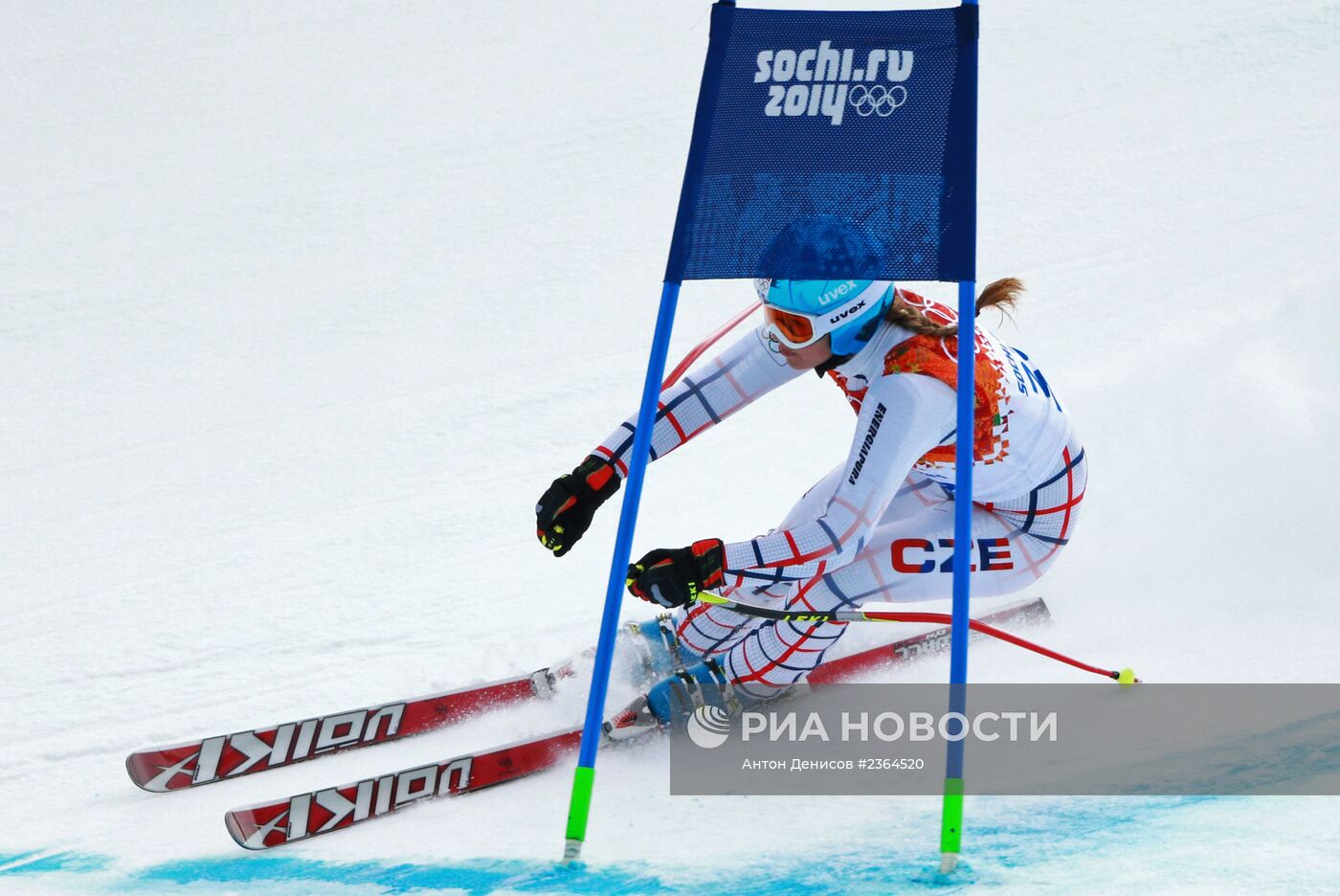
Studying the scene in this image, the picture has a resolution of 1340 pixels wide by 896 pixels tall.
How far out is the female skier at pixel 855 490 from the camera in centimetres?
318

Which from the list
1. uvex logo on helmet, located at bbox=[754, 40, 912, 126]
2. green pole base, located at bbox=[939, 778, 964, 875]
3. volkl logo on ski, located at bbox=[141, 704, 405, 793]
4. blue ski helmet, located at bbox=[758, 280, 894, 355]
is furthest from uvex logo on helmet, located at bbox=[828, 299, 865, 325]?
volkl logo on ski, located at bbox=[141, 704, 405, 793]

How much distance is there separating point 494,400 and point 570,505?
2.69 meters

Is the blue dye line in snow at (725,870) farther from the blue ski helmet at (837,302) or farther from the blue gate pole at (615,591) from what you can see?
the blue ski helmet at (837,302)

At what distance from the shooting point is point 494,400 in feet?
20.4

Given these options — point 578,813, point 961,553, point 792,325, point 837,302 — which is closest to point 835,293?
point 837,302

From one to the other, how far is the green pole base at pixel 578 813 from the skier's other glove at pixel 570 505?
744 millimetres

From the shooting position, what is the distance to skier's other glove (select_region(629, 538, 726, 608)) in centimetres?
312

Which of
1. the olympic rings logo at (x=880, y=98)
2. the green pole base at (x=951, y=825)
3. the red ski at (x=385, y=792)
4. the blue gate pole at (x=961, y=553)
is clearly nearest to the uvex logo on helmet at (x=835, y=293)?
the blue gate pole at (x=961, y=553)

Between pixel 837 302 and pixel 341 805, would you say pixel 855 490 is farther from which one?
pixel 341 805

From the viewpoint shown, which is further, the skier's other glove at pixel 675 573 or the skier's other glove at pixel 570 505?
the skier's other glove at pixel 570 505

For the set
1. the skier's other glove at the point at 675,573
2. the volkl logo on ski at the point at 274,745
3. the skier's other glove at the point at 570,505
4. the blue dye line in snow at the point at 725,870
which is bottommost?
the blue dye line in snow at the point at 725,870

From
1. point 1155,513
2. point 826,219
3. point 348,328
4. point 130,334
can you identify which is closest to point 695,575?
point 826,219

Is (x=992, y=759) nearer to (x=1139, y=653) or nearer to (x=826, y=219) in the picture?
(x=1139, y=653)

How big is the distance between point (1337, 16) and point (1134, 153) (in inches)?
110
